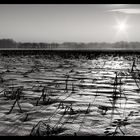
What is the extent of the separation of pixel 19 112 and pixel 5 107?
522mm

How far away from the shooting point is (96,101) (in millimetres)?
5914

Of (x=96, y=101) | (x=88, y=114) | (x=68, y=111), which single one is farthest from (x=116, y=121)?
(x=96, y=101)

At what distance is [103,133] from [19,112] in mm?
1758

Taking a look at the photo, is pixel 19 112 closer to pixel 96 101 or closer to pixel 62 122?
pixel 62 122

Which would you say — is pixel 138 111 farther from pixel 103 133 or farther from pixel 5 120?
pixel 5 120

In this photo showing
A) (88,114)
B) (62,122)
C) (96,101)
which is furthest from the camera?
(96,101)
